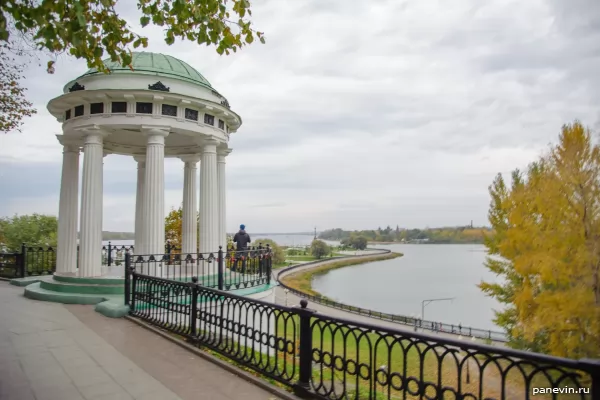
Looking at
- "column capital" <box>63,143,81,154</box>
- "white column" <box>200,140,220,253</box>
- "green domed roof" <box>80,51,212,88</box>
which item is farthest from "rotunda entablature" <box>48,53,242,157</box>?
"white column" <box>200,140,220,253</box>

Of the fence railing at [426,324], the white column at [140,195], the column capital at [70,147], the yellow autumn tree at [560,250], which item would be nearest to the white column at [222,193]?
the white column at [140,195]

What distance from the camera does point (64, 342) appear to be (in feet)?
22.7

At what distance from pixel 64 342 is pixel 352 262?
99897mm

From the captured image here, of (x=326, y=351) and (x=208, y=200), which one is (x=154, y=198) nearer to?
(x=208, y=200)

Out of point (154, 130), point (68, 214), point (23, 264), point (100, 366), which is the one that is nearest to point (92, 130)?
point (154, 130)

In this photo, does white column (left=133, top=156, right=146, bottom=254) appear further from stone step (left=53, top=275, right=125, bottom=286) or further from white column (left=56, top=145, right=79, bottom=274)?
stone step (left=53, top=275, right=125, bottom=286)

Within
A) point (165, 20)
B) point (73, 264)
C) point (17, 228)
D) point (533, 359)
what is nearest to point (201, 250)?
point (73, 264)

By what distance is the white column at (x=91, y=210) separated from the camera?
444 inches

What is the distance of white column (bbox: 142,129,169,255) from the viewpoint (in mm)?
11305

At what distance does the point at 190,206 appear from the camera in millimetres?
15297

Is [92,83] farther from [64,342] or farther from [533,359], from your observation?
[533,359]

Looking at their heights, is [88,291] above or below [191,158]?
below

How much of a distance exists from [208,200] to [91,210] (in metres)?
3.22

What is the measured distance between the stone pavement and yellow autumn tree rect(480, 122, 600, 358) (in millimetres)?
14190
